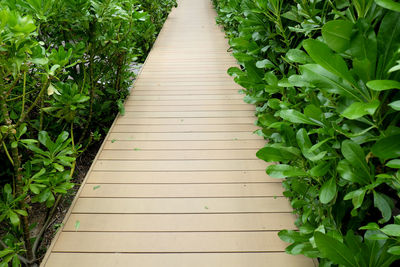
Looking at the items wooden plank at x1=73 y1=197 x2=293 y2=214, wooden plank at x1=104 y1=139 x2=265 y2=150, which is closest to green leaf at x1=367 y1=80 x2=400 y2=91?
wooden plank at x1=73 y1=197 x2=293 y2=214

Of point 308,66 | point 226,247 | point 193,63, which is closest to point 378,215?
point 308,66

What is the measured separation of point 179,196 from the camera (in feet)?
6.90

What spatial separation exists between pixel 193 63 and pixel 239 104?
169 centimetres

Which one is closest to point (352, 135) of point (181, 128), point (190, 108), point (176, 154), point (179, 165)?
point (179, 165)

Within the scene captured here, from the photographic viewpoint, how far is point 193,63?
15.9 feet

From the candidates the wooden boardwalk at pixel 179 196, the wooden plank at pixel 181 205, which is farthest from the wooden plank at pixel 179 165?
the wooden plank at pixel 181 205

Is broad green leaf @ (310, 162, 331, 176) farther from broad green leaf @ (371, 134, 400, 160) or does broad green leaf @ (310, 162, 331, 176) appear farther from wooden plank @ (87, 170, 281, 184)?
wooden plank @ (87, 170, 281, 184)

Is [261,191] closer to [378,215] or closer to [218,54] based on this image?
[378,215]

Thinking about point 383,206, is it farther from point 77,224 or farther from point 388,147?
point 77,224

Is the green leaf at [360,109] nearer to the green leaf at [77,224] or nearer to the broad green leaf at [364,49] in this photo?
the broad green leaf at [364,49]

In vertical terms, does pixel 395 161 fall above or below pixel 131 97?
above

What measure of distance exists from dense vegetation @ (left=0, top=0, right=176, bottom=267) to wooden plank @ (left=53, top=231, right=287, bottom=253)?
260mm

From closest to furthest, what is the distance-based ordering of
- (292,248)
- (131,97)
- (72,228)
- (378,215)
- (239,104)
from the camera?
(378,215), (292,248), (72,228), (239,104), (131,97)

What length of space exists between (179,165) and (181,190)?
308 millimetres
